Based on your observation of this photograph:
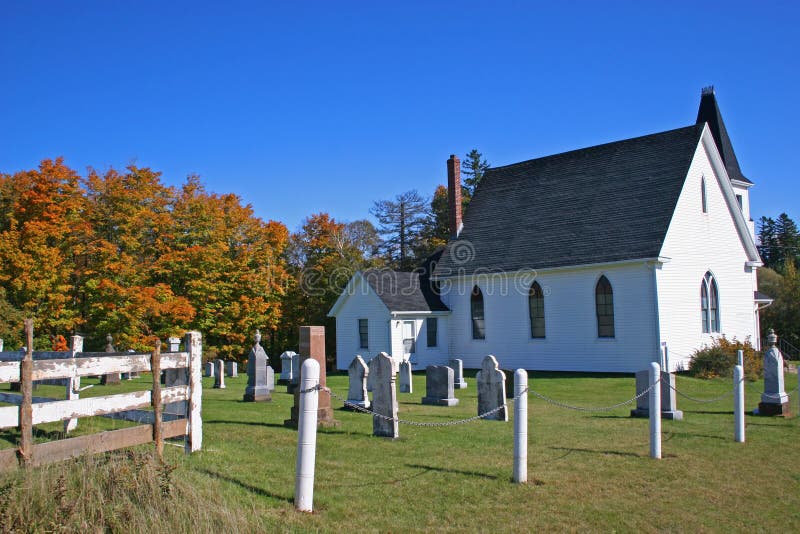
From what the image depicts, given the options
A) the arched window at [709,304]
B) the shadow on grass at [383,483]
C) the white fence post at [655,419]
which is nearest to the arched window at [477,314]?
the arched window at [709,304]

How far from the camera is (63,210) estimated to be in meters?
34.8

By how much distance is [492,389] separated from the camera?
13.6m

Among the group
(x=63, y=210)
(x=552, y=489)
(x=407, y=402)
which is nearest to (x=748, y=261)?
(x=407, y=402)

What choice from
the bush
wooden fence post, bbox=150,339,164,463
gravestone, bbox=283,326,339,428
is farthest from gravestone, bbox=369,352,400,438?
the bush

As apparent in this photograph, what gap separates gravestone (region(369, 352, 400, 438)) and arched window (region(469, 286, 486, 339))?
1949 cm

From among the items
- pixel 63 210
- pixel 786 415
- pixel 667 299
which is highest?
pixel 63 210

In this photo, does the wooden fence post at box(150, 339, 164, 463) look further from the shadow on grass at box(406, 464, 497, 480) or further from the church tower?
the church tower

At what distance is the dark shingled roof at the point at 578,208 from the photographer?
26062 mm

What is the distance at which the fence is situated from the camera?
22.0ft

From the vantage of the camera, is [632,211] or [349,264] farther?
[349,264]

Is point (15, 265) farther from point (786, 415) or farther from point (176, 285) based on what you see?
point (786, 415)

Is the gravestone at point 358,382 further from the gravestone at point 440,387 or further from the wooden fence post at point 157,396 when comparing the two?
the wooden fence post at point 157,396

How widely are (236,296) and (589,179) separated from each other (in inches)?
888

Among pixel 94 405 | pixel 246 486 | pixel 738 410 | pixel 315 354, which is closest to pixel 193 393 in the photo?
pixel 94 405
